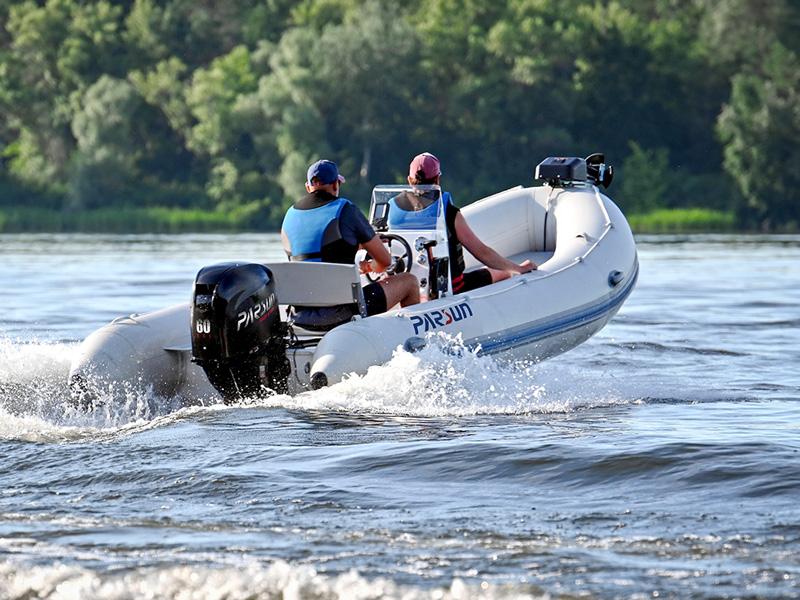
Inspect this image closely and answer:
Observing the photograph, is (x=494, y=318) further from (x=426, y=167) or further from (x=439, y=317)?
(x=426, y=167)

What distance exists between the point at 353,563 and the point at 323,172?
295 centimetres

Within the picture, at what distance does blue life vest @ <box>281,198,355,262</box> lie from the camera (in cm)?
599

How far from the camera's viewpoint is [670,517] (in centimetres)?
379

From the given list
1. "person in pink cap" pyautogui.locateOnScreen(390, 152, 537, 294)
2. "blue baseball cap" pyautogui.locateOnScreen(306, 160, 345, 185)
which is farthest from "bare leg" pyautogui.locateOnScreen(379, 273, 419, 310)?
"blue baseball cap" pyautogui.locateOnScreen(306, 160, 345, 185)

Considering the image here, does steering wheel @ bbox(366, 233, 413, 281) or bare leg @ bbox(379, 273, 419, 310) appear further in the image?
steering wheel @ bbox(366, 233, 413, 281)

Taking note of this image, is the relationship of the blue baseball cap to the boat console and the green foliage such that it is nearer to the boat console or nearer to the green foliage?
the boat console

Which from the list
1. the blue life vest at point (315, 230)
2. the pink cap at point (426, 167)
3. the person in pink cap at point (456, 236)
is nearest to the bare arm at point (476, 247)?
the person in pink cap at point (456, 236)

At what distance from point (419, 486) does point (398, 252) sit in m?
2.54

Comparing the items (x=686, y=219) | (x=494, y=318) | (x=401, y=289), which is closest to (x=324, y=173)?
(x=401, y=289)

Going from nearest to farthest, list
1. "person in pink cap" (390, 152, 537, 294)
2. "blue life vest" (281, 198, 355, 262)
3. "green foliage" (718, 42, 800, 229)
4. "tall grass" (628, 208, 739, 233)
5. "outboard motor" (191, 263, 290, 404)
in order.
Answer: "outboard motor" (191, 263, 290, 404), "blue life vest" (281, 198, 355, 262), "person in pink cap" (390, 152, 537, 294), "green foliage" (718, 42, 800, 229), "tall grass" (628, 208, 739, 233)

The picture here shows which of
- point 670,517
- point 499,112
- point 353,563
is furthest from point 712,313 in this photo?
point 499,112

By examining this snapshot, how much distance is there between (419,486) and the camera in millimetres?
4250

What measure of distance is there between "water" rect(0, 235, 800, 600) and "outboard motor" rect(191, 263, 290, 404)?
15 centimetres

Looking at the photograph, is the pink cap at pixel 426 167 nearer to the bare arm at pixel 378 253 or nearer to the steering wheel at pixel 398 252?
the steering wheel at pixel 398 252
